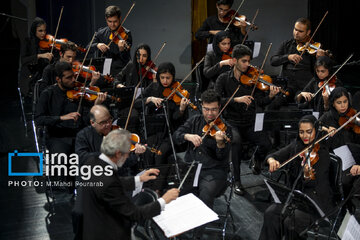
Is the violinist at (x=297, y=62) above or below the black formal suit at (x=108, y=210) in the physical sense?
above

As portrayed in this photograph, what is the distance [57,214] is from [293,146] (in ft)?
7.33

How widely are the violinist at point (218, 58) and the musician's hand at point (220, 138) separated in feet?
5.48

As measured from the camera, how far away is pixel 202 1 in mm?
8672

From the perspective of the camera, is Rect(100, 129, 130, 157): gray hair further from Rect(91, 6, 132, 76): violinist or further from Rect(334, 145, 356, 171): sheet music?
Rect(91, 6, 132, 76): violinist

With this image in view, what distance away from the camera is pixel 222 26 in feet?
21.6

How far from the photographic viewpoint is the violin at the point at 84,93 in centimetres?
489

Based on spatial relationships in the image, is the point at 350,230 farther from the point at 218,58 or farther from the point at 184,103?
the point at 218,58

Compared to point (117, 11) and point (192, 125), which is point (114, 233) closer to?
point (192, 125)

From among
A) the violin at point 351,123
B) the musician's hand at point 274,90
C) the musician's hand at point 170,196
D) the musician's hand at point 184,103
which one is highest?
the musician's hand at point 274,90

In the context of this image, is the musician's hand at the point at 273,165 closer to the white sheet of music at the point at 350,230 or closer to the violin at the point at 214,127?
the violin at the point at 214,127

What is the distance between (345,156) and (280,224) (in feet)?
3.63

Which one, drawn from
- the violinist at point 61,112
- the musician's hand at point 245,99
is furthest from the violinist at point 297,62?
the violinist at point 61,112

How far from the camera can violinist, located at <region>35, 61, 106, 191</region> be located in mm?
4750

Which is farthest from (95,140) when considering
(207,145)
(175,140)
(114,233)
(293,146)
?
(293,146)
